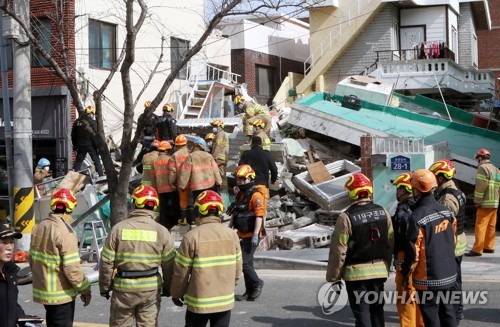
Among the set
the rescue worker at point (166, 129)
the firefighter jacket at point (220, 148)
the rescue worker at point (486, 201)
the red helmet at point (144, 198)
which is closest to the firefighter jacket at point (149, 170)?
the firefighter jacket at point (220, 148)

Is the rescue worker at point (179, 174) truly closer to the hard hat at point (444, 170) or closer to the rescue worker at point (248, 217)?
the rescue worker at point (248, 217)

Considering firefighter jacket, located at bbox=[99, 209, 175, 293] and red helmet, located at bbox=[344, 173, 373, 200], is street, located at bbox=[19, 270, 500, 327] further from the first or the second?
firefighter jacket, located at bbox=[99, 209, 175, 293]

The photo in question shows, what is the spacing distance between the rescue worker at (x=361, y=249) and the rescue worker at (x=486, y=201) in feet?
17.6

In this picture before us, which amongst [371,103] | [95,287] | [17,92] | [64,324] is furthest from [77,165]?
[64,324]

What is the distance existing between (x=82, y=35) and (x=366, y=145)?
1017cm

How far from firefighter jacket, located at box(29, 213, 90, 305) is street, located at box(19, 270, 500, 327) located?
189cm

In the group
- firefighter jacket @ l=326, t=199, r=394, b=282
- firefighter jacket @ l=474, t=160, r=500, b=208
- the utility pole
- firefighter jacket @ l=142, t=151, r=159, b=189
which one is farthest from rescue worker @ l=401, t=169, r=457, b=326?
the utility pole

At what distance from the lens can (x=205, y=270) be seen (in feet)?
19.7

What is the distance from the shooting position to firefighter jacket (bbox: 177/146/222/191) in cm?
1184

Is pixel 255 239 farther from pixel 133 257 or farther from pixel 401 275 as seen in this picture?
pixel 133 257

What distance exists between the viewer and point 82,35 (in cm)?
2019

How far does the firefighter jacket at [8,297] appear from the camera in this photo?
17.0 feet

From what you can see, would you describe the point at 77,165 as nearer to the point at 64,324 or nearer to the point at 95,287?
the point at 95,287

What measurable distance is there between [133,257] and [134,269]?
0.10 meters
